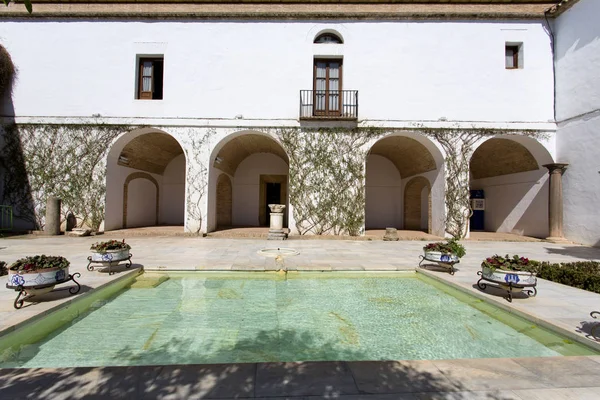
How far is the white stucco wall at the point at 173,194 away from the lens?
48.2ft

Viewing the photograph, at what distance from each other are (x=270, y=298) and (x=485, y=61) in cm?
1191

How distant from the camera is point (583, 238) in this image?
9570 mm

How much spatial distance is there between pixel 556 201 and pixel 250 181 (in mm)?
12800

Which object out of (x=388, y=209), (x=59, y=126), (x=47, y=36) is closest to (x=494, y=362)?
(x=388, y=209)

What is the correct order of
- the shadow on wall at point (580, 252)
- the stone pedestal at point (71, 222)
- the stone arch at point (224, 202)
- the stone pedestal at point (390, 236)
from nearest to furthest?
the shadow on wall at point (580, 252) < the stone pedestal at point (390, 236) < the stone pedestal at point (71, 222) < the stone arch at point (224, 202)

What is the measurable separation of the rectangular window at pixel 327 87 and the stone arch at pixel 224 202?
5789mm

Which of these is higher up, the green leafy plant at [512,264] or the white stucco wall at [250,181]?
the white stucco wall at [250,181]

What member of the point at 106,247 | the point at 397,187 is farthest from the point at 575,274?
the point at 397,187

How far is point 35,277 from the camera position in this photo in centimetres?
347

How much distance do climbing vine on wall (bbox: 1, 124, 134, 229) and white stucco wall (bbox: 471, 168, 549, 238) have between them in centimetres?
1601

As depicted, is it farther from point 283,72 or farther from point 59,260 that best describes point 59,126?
point 59,260

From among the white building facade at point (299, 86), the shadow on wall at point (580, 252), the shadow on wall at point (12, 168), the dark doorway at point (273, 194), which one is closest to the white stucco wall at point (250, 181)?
the dark doorway at point (273, 194)

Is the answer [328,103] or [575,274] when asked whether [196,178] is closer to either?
[328,103]

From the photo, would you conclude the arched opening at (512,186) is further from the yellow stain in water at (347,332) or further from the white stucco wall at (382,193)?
the yellow stain in water at (347,332)
